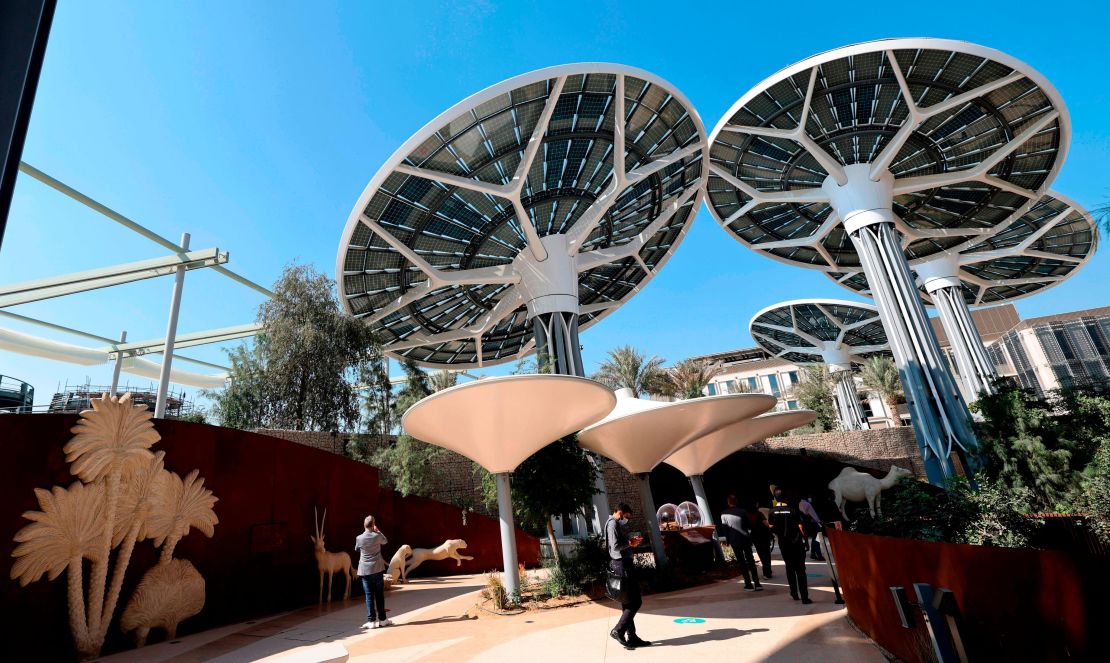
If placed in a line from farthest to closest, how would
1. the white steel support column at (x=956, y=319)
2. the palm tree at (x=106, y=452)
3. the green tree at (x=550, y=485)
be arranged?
the white steel support column at (x=956, y=319)
the green tree at (x=550, y=485)
the palm tree at (x=106, y=452)

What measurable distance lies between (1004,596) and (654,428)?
760 centimetres

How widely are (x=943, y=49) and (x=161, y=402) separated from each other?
26456mm

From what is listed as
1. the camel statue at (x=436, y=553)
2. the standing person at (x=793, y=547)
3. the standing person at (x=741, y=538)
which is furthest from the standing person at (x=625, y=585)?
the camel statue at (x=436, y=553)

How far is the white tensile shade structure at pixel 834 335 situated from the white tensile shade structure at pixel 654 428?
29.5 meters

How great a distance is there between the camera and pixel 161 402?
50.9 feet

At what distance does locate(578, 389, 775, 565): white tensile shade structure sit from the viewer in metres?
10.7

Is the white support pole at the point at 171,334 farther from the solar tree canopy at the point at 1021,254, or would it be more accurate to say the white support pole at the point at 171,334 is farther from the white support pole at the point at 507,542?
the solar tree canopy at the point at 1021,254

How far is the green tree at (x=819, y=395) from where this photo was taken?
108ft

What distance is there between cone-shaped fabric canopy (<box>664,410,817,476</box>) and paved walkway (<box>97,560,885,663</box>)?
5.01 meters

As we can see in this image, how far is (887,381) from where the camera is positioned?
34.4 metres

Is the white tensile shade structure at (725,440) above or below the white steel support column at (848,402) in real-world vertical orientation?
below

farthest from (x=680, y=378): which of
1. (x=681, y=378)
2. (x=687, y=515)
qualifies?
(x=687, y=515)

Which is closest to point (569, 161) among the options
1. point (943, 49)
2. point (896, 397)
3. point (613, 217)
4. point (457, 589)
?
point (613, 217)

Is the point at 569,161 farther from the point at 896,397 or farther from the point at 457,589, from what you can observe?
the point at 896,397
